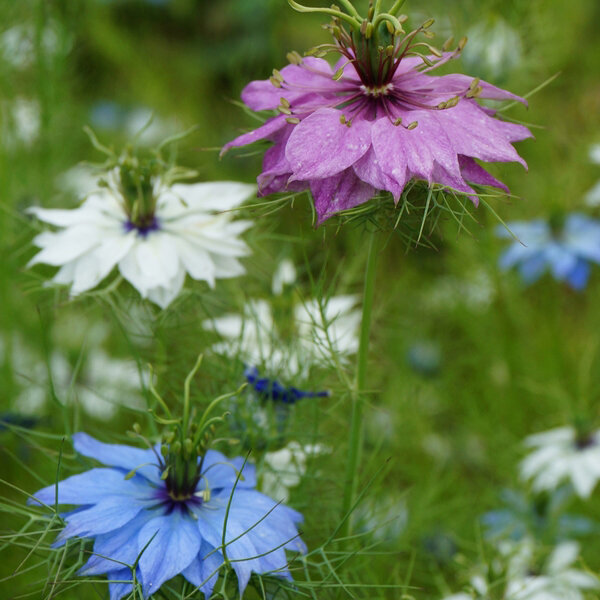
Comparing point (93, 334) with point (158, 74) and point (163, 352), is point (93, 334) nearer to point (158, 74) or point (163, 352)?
point (163, 352)

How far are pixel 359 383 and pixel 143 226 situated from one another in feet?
1.17

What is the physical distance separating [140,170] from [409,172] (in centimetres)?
42

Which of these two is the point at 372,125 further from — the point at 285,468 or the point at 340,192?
the point at 285,468

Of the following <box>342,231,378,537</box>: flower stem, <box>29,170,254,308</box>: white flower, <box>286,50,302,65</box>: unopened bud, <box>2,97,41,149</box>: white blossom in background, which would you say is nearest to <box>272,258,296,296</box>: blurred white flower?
<box>29,170,254,308</box>: white flower

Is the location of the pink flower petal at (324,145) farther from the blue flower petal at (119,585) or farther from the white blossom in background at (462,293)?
the white blossom in background at (462,293)

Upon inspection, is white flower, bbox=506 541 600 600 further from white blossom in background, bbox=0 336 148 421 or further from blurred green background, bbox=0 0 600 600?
white blossom in background, bbox=0 336 148 421

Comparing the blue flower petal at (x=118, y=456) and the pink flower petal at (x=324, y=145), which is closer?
the pink flower petal at (x=324, y=145)

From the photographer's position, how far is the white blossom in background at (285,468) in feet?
3.16

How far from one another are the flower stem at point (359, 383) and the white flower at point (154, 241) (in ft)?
0.71

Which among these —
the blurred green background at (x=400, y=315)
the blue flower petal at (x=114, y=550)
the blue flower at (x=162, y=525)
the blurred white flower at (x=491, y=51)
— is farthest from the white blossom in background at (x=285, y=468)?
the blurred white flower at (x=491, y=51)

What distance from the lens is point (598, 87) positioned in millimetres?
2402

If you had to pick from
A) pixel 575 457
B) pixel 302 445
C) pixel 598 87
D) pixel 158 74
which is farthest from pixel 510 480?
pixel 158 74

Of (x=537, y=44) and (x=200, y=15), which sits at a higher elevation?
(x=200, y=15)

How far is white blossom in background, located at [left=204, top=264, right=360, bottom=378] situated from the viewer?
99 centimetres
